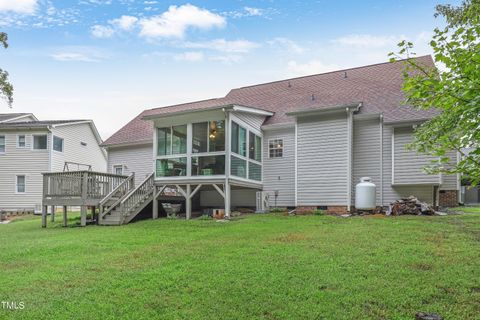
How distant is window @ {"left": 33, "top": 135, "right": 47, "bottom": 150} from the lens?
69.8ft

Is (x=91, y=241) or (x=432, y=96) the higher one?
(x=432, y=96)

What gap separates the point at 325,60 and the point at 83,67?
1381 cm

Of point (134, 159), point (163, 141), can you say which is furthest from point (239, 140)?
point (134, 159)

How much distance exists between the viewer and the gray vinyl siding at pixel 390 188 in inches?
490

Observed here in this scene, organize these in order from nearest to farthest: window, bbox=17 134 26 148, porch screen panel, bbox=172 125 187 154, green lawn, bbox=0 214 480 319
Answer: green lawn, bbox=0 214 480 319, porch screen panel, bbox=172 125 187 154, window, bbox=17 134 26 148

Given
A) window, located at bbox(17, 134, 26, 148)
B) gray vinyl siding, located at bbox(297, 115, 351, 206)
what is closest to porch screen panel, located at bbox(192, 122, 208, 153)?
gray vinyl siding, located at bbox(297, 115, 351, 206)

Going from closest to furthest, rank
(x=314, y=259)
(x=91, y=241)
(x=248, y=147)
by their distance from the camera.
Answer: (x=314, y=259) < (x=91, y=241) < (x=248, y=147)

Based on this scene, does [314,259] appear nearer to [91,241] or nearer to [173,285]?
[173,285]

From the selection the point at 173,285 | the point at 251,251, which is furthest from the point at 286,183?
the point at 173,285

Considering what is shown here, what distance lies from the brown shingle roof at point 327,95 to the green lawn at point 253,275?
6097 millimetres

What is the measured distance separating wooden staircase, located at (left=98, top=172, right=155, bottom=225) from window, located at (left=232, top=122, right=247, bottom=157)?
3447 mm

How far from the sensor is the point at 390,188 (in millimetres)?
12758

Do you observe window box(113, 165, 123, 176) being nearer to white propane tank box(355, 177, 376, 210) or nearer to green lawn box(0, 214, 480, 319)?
green lawn box(0, 214, 480, 319)

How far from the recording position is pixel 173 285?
4.71 meters
